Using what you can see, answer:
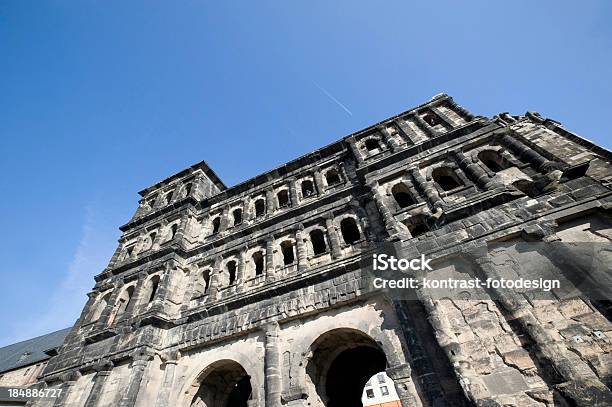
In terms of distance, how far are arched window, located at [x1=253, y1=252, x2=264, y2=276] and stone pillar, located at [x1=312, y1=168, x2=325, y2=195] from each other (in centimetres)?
409

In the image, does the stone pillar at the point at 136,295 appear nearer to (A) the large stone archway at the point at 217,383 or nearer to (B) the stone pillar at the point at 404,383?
(A) the large stone archway at the point at 217,383

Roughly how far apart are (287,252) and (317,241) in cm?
148

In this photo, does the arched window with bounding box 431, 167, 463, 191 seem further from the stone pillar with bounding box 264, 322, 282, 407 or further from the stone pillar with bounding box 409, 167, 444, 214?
the stone pillar with bounding box 264, 322, 282, 407

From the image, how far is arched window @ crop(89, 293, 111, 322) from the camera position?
14.4 metres

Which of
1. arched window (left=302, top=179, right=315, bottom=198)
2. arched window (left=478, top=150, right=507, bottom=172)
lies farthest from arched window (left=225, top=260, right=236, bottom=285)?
arched window (left=478, top=150, right=507, bottom=172)

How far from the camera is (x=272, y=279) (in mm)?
11727

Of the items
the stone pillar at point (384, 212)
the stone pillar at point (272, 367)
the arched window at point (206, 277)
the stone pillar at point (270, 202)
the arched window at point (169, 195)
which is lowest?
the stone pillar at point (272, 367)

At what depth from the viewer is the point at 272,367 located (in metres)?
8.97

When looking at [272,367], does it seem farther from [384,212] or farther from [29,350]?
[29,350]

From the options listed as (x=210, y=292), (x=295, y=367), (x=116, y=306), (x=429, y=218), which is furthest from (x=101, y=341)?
(x=429, y=218)

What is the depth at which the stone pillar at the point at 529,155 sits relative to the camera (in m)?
8.48

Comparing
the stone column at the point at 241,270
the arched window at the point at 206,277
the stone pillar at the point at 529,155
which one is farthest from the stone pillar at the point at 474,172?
the arched window at the point at 206,277

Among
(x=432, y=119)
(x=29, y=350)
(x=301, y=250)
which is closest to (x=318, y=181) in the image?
(x=301, y=250)

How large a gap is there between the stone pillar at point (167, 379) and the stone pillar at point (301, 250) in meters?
5.65
